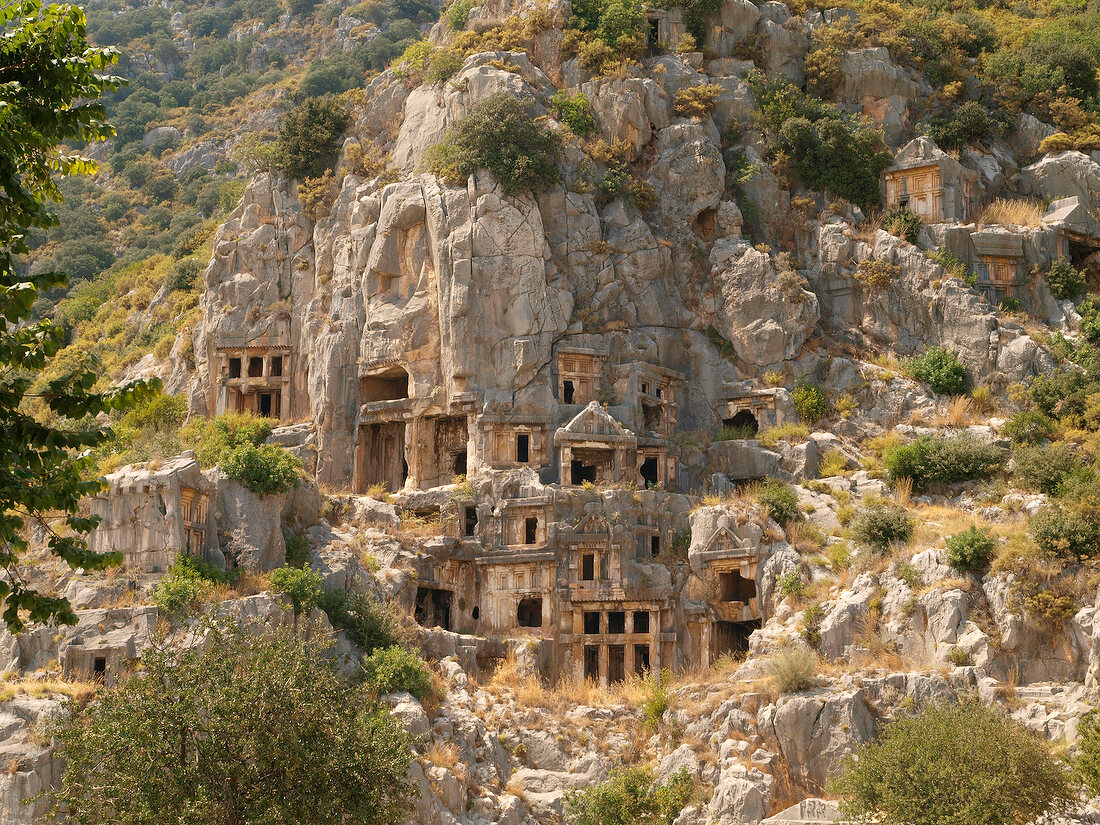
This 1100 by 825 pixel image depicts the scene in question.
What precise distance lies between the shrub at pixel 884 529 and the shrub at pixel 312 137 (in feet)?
117

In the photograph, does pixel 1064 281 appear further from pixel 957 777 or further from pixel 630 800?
pixel 630 800

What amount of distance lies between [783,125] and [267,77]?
72001mm

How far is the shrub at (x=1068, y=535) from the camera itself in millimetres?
35812

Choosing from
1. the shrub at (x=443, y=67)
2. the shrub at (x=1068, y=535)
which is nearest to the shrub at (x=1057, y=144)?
the shrub at (x=1068, y=535)

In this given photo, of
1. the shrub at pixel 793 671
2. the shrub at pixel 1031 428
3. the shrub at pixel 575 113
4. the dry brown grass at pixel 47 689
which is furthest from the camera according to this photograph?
the shrub at pixel 575 113

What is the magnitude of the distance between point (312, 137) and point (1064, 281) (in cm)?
3852

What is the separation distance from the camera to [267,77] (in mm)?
116188

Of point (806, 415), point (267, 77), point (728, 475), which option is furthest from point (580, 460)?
point (267, 77)

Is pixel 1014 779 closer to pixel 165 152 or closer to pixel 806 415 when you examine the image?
pixel 806 415

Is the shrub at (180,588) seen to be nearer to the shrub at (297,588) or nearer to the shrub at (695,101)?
the shrub at (297,588)

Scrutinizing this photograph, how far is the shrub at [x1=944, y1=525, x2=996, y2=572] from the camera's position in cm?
3725

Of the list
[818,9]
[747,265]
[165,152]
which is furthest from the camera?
[165,152]

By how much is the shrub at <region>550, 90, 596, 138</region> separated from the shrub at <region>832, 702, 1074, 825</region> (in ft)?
119

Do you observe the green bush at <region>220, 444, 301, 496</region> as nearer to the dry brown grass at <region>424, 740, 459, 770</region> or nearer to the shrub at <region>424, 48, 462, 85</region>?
the dry brown grass at <region>424, 740, 459, 770</region>
